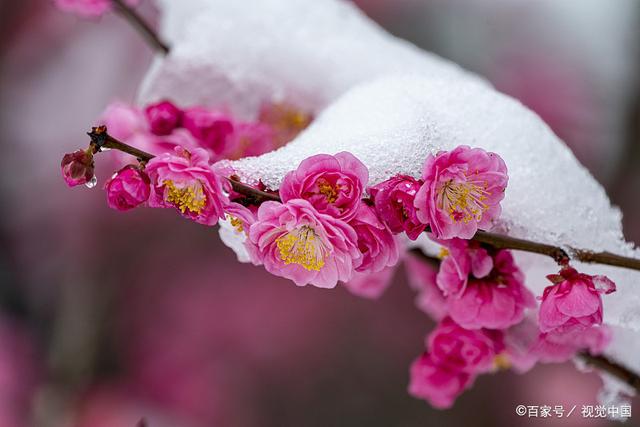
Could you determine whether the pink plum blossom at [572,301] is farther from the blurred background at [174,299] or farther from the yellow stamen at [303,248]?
the blurred background at [174,299]

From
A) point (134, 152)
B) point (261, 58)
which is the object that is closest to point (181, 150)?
point (134, 152)

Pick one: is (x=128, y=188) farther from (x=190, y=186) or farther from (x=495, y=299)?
(x=495, y=299)

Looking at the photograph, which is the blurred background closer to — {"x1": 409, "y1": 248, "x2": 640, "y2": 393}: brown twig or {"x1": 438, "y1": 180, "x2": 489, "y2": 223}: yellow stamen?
{"x1": 409, "y1": 248, "x2": 640, "y2": 393}: brown twig

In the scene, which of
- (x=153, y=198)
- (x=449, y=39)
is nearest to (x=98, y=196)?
(x=449, y=39)

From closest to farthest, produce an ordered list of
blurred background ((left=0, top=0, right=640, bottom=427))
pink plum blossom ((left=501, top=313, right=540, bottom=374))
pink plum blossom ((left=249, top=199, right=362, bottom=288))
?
pink plum blossom ((left=249, top=199, right=362, bottom=288))
pink plum blossom ((left=501, top=313, right=540, bottom=374))
blurred background ((left=0, top=0, right=640, bottom=427))

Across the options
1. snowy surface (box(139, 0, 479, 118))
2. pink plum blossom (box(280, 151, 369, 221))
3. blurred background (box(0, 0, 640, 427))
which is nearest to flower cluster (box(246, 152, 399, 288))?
pink plum blossom (box(280, 151, 369, 221))

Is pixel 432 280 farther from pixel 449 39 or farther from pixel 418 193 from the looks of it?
pixel 449 39

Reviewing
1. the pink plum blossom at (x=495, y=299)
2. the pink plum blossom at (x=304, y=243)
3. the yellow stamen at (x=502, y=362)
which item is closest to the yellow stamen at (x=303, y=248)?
the pink plum blossom at (x=304, y=243)
